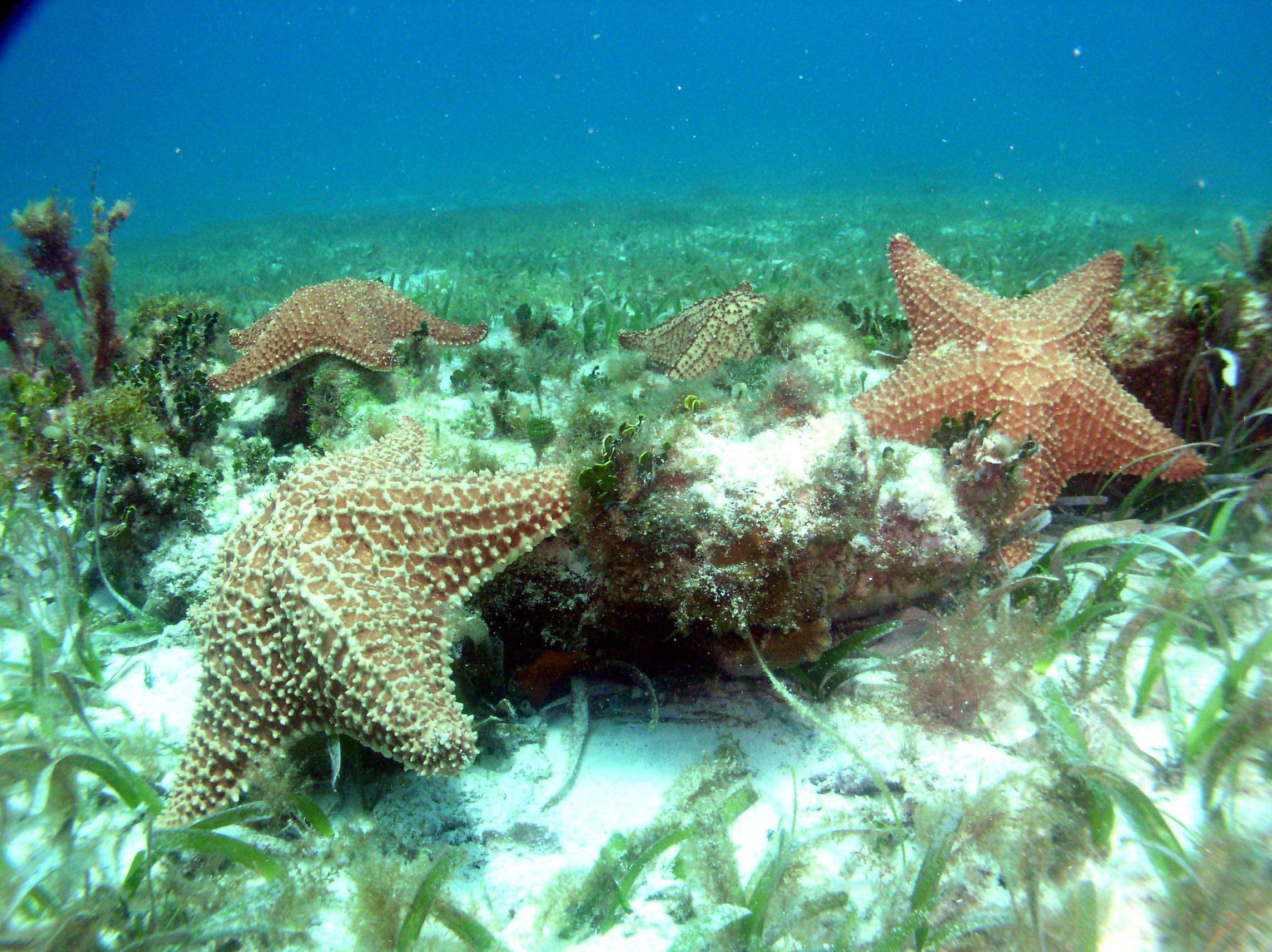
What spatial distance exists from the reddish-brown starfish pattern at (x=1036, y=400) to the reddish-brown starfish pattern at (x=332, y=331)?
425 centimetres

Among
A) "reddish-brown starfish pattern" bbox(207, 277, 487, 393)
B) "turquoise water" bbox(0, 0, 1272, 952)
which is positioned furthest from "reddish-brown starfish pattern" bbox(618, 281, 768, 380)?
"reddish-brown starfish pattern" bbox(207, 277, 487, 393)

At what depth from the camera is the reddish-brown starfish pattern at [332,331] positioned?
516 cm

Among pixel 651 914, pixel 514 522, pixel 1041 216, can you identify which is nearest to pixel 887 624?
pixel 651 914

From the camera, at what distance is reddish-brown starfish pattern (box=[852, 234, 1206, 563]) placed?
12.5 ft

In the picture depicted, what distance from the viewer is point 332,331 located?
17.6 ft

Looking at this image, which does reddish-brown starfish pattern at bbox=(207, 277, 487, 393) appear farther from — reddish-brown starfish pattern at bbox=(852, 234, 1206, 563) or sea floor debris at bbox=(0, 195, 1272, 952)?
reddish-brown starfish pattern at bbox=(852, 234, 1206, 563)

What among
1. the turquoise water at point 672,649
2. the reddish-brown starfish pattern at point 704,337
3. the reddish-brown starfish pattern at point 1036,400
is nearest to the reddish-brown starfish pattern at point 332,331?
the turquoise water at point 672,649

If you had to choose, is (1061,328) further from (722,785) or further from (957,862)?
(722,785)

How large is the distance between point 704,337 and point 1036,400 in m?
2.78

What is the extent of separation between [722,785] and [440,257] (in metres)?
17.3

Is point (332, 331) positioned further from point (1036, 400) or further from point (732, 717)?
point (1036, 400)

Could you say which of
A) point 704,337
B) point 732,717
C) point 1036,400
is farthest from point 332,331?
point 1036,400

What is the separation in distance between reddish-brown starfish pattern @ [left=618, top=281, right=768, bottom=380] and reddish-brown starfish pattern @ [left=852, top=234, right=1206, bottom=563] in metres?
1.81

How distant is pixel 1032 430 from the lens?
152 inches
